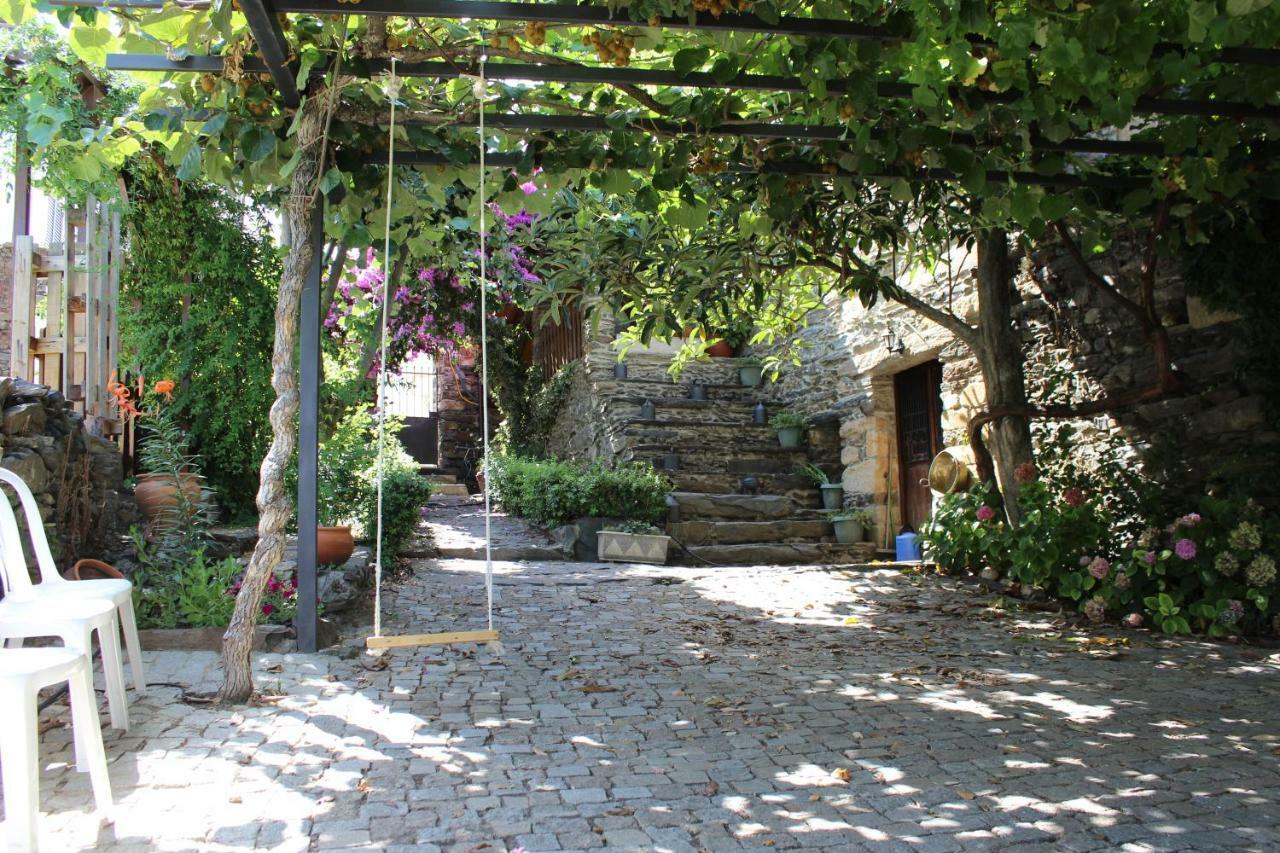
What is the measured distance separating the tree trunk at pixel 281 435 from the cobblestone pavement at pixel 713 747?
225 millimetres

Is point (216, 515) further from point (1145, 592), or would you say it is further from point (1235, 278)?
point (1235, 278)

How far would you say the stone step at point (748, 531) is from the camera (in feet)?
28.8

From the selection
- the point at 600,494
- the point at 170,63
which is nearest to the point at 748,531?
the point at 600,494

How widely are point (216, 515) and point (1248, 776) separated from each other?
557 cm

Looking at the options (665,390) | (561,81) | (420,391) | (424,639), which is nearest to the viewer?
(424,639)

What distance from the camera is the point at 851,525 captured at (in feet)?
29.0

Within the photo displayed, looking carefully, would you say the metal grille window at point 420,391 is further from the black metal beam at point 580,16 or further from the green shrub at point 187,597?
the black metal beam at point 580,16

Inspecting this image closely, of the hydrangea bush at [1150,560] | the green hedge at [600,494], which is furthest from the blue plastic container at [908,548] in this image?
the green hedge at [600,494]

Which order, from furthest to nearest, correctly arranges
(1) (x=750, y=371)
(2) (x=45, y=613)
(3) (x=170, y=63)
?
1. (1) (x=750, y=371)
2. (3) (x=170, y=63)
3. (2) (x=45, y=613)

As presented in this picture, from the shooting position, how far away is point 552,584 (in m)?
6.75

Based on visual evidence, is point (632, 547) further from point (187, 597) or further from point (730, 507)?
point (187, 597)

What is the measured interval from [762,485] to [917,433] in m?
1.68

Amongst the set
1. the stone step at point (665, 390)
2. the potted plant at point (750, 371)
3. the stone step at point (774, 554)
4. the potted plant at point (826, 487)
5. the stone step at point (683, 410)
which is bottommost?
the stone step at point (774, 554)

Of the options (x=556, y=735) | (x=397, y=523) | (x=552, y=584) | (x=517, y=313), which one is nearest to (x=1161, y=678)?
(x=556, y=735)
